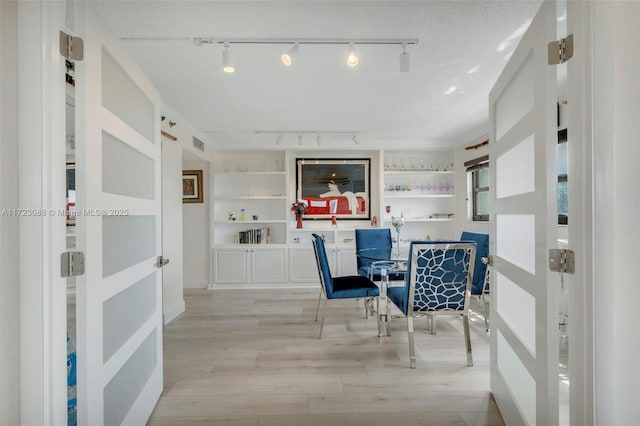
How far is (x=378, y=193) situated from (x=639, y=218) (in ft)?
13.4

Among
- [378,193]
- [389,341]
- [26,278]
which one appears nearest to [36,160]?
[26,278]

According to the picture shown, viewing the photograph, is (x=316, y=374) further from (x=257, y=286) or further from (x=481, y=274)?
(x=257, y=286)

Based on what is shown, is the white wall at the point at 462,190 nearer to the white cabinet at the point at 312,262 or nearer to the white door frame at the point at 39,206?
the white cabinet at the point at 312,262

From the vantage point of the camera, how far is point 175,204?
3686 mm

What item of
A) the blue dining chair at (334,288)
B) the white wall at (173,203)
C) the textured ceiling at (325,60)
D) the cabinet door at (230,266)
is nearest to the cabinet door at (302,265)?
the cabinet door at (230,266)

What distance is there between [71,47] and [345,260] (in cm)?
424

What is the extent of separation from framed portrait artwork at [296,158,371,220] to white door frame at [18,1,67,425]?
411 cm

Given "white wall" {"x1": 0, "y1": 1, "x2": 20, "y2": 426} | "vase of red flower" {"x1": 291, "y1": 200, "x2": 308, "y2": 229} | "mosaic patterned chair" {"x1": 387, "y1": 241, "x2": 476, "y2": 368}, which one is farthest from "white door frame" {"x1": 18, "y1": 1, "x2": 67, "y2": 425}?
"vase of red flower" {"x1": 291, "y1": 200, "x2": 308, "y2": 229}

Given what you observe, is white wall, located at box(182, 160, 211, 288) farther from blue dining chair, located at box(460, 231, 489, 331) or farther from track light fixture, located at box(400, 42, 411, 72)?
blue dining chair, located at box(460, 231, 489, 331)

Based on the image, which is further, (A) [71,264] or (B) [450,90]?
(B) [450,90]

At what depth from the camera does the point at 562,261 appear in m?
1.09

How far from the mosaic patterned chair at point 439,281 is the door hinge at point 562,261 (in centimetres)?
120

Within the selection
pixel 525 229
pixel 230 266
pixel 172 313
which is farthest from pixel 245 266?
pixel 525 229

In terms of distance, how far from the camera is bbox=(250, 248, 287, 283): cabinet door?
4.86 m
